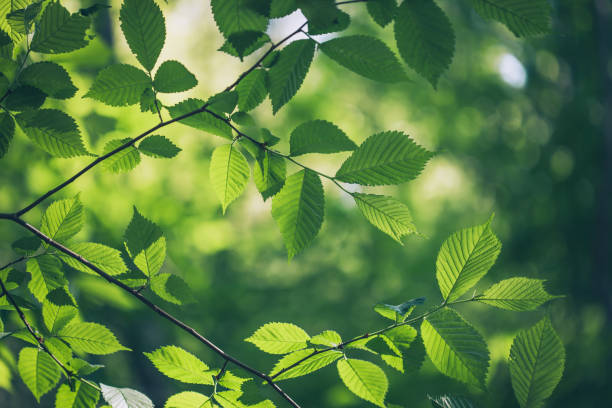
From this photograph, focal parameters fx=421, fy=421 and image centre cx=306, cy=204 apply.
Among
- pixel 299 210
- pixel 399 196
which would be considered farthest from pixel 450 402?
pixel 399 196

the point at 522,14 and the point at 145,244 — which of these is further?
the point at 145,244

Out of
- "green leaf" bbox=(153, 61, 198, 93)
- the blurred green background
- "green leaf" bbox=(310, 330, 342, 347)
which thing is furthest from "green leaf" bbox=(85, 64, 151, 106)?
the blurred green background

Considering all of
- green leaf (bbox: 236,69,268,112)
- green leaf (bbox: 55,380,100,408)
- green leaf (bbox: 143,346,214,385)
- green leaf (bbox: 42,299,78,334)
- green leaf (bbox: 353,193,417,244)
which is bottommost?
green leaf (bbox: 55,380,100,408)

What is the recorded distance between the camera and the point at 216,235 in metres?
2.93

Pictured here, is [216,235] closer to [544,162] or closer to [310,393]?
[310,393]

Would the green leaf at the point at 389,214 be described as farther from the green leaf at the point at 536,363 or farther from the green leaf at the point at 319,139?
the green leaf at the point at 536,363

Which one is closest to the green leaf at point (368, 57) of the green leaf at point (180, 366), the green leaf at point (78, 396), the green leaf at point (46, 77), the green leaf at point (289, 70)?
the green leaf at point (289, 70)

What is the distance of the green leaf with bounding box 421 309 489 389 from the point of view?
53 cm

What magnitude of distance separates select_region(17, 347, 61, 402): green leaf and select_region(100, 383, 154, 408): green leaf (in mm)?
91

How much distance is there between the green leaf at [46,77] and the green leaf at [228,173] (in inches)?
9.2

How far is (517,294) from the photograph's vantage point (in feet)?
1.86

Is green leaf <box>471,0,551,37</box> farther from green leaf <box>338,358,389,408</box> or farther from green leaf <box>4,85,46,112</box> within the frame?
green leaf <box>4,85,46,112</box>

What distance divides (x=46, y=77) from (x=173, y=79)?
17 centimetres

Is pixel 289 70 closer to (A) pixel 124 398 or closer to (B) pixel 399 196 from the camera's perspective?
(A) pixel 124 398
